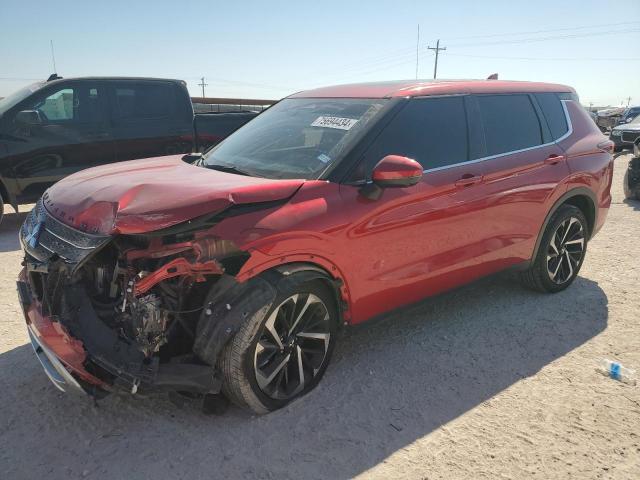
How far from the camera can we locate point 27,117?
7.00 m

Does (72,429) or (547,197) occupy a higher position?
(547,197)

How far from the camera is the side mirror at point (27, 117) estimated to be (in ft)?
23.0

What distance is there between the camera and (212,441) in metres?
2.75

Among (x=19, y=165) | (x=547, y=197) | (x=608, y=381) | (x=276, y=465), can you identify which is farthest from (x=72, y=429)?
(x=19, y=165)

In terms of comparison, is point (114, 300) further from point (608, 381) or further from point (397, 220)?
point (608, 381)

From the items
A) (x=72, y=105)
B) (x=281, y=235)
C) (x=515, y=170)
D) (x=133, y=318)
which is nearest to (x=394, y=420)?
(x=281, y=235)

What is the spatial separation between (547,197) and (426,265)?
1490mm

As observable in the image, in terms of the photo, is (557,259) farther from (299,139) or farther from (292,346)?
(292,346)

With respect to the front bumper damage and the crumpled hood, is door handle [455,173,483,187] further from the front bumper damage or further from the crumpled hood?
the front bumper damage

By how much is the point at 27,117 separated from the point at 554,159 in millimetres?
6432

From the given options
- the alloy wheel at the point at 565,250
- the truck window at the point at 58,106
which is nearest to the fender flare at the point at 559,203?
the alloy wheel at the point at 565,250

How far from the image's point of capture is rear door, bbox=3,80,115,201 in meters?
7.07

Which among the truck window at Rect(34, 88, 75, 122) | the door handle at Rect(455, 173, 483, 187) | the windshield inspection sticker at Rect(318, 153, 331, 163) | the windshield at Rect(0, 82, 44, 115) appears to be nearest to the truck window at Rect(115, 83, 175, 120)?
the truck window at Rect(34, 88, 75, 122)

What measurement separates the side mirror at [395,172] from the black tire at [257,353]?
2.28 ft
